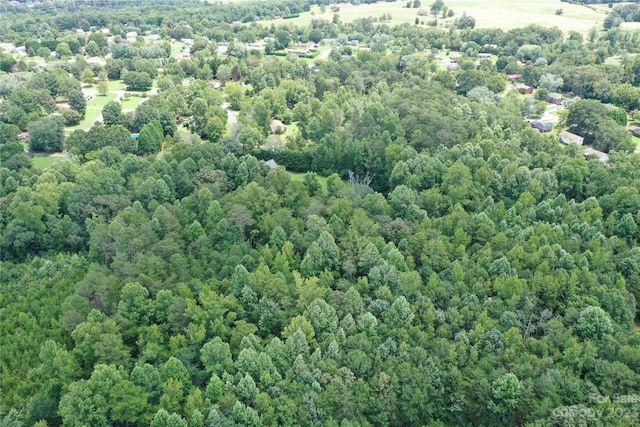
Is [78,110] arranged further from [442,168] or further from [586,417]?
[586,417]

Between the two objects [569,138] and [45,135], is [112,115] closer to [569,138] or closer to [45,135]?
[45,135]

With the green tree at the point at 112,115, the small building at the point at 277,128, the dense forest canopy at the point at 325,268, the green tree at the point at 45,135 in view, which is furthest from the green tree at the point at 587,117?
the green tree at the point at 45,135

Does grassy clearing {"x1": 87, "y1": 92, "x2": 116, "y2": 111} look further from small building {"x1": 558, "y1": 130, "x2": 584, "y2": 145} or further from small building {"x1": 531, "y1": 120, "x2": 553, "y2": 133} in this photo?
small building {"x1": 558, "y1": 130, "x2": 584, "y2": 145}

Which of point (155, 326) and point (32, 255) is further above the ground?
point (155, 326)

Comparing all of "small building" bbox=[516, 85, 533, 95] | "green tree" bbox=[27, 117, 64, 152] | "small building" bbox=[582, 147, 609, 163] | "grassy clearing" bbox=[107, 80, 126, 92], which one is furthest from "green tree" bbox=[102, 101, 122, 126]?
"small building" bbox=[516, 85, 533, 95]

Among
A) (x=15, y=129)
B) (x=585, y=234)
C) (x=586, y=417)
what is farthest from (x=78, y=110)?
(x=586, y=417)
